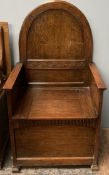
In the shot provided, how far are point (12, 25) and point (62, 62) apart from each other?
47cm

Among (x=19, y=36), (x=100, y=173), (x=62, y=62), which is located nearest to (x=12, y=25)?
(x=19, y=36)

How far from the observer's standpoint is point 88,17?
5.52 ft

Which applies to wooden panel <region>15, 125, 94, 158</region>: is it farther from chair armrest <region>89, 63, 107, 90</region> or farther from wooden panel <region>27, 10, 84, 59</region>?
wooden panel <region>27, 10, 84, 59</region>

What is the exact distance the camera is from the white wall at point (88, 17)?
165 centimetres

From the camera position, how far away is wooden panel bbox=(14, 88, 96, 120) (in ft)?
4.68

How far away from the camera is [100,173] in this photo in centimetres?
157

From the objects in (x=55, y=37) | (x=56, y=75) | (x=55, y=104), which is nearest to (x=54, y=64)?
(x=56, y=75)

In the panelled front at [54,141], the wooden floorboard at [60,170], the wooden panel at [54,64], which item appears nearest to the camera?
the panelled front at [54,141]

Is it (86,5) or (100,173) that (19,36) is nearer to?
(86,5)

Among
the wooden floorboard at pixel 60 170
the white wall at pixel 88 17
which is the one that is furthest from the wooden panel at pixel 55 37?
the wooden floorboard at pixel 60 170

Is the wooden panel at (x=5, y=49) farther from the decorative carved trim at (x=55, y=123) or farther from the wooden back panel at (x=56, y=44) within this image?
the decorative carved trim at (x=55, y=123)

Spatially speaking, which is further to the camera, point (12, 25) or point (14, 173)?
point (12, 25)

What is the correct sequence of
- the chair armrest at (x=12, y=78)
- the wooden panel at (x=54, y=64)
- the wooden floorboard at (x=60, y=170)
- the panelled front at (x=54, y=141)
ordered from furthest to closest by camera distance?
the wooden panel at (x=54, y=64) → the wooden floorboard at (x=60, y=170) → the panelled front at (x=54, y=141) → the chair armrest at (x=12, y=78)

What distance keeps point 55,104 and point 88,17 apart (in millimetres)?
695
